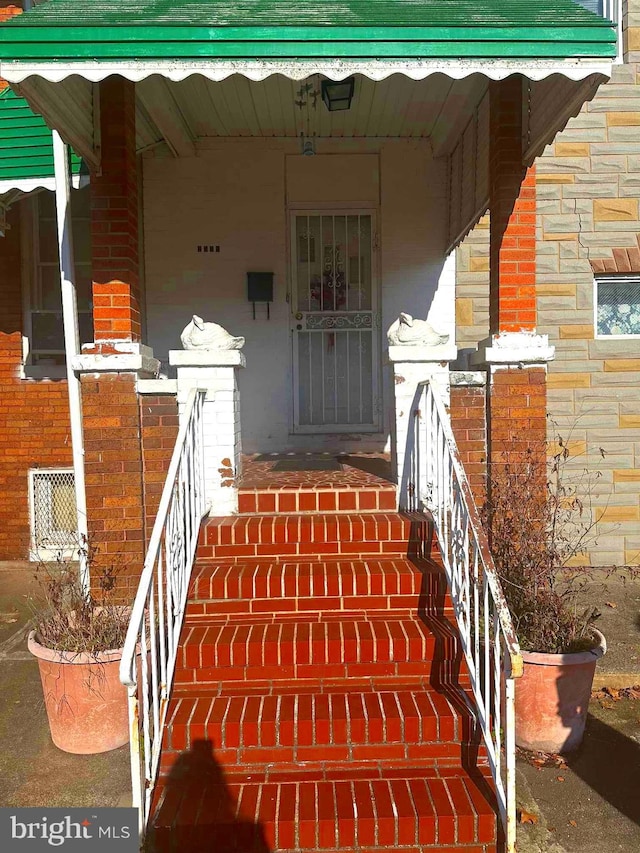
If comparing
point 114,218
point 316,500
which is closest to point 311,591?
point 316,500

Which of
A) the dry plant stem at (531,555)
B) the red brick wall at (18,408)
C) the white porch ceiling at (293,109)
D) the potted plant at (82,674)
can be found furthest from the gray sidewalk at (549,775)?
the white porch ceiling at (293,109)

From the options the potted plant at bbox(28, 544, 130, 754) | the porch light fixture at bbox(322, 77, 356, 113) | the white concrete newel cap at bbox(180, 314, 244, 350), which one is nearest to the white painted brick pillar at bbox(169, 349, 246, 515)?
the white concrete newel cap at bbox(180, 314, 244, 350)

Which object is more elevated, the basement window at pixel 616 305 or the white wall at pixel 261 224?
the white wall at pixel 261 224

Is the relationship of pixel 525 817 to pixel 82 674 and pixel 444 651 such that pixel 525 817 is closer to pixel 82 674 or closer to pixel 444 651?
pixel 444 651

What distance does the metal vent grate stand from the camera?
693 centimetres

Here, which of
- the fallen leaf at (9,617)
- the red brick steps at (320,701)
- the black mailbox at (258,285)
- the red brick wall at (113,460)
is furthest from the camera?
the black mailbox at (258,285)

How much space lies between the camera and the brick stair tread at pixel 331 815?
283 cm

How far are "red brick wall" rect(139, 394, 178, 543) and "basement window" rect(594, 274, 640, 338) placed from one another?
4441 mm

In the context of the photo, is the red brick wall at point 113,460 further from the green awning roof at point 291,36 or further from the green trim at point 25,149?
the green awning roof at point 291,36

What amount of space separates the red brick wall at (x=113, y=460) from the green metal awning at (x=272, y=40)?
1864mm

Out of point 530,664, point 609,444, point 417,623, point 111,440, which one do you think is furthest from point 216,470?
point 609,444

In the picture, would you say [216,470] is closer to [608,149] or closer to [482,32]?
[482,32]

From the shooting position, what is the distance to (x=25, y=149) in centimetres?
514

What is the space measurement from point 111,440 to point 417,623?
7.43 feet
